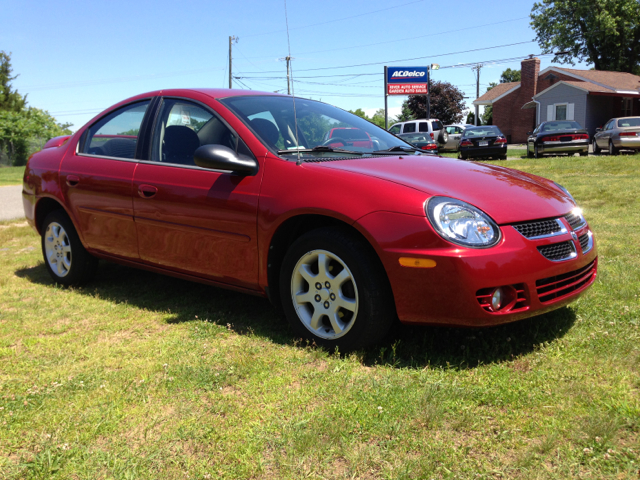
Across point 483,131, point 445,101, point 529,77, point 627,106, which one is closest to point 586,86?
point 627,106

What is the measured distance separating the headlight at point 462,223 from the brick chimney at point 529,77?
41.4 m

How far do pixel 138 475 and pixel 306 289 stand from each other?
149 cm

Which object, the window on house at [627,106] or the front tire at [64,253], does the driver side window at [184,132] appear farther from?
the window on house at [627,106]

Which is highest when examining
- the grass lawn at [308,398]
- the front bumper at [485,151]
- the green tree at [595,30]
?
the green tree at [595,30]

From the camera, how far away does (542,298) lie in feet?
9.87

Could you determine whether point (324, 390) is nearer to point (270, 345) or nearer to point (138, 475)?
point (270, 345)

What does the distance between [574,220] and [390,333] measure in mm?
1285

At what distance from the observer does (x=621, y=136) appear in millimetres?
19328

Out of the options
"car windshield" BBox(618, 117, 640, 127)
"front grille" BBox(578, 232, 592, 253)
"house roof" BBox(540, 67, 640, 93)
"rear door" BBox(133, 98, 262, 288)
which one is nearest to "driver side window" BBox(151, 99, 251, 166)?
"rear door" BBox(133, 98, 262, 288)

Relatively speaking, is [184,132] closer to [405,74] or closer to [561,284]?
[561,284]

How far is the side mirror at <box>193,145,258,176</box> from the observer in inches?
137

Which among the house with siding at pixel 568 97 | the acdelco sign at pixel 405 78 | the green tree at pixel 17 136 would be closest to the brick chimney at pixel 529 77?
the house with siding at pixel 568 97

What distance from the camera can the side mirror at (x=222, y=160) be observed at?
3484 mm

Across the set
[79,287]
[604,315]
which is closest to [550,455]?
[604,315]
